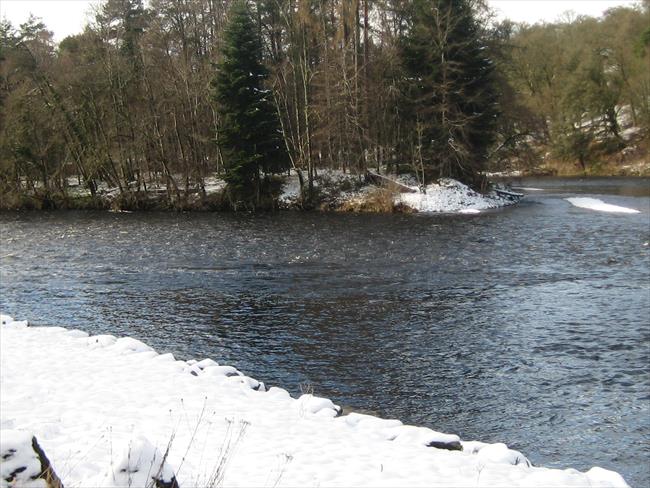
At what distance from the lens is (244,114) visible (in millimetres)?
40094

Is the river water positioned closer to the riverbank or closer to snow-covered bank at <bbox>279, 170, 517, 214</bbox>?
snow-covered bank at <bbox>279, 170, 517, 214</bbox>

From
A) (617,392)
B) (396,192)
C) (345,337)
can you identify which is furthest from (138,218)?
(617,392)

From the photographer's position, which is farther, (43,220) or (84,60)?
(84,60)

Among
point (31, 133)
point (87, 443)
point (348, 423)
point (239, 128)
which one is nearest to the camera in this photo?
point (87, 443)

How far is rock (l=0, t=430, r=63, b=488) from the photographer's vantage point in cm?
365

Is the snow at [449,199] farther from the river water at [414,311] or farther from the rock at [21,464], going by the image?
the rock at [21,464]

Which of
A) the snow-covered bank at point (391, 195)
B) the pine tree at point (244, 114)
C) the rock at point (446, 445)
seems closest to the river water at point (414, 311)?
the rock at point (446, 445)

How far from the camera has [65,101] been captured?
4441 centimetres

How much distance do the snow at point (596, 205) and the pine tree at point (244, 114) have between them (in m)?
19.6

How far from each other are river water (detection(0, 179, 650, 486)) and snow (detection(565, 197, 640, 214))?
2.18 metres

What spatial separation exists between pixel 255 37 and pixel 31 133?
724 inches

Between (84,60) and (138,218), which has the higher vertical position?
(84,60)

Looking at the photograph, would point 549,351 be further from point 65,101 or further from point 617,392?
point 65,101

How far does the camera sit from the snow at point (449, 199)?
37.1m
